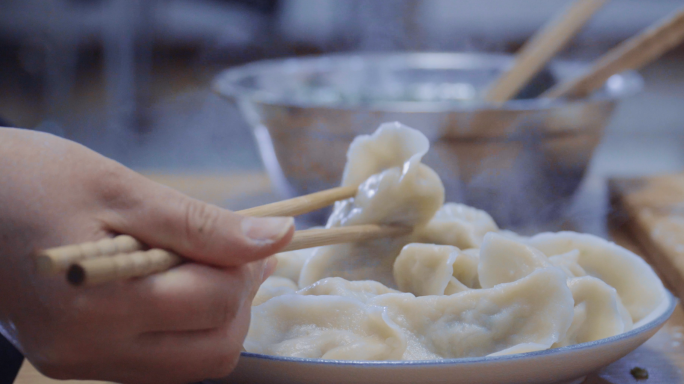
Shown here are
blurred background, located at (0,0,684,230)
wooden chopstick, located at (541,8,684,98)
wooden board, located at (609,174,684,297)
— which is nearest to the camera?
wooden board, located at (609,174,684,297)

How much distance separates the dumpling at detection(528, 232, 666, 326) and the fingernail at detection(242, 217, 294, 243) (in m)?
0.52

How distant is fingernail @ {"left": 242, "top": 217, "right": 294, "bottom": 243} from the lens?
59 centimetres

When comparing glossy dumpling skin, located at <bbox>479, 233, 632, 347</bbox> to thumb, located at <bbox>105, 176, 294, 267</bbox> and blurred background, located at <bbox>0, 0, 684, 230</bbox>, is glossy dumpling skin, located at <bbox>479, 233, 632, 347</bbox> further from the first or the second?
blurred background, located at <bbox>0, 0, 684, 230</bbox>

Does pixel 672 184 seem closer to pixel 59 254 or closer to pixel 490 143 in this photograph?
pixel 490 143

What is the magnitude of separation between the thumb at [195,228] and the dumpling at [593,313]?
0.43m

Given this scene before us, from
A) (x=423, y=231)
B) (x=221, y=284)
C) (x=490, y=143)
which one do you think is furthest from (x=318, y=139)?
(x=221, y=284)

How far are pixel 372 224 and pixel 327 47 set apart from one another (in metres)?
5.43

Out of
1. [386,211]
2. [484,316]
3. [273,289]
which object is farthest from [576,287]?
[273,289]

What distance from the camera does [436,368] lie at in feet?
2.08

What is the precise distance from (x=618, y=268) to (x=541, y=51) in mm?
894

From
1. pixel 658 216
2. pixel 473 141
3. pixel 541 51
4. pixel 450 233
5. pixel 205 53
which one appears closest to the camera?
pixel 450 233

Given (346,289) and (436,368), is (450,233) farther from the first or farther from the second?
(436,368)

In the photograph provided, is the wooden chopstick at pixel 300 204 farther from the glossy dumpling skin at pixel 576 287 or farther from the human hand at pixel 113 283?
the glossy dumpling skin at pixel 576 287

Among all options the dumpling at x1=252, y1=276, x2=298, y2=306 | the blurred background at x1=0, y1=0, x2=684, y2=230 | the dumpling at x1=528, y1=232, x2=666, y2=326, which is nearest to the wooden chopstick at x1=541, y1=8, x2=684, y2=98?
the dumpling at x1=528, y1=232, x2=666, y2=326
